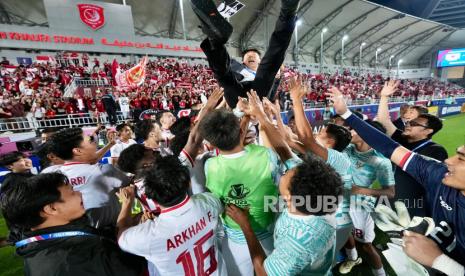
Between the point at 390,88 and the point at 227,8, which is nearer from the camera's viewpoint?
the point at 390,88

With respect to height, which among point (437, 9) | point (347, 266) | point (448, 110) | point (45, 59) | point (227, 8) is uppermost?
point (437, 9)

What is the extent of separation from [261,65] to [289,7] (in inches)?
24.0

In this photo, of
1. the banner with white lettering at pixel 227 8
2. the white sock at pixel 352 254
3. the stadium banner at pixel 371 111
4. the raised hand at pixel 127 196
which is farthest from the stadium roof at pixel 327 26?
the white sock at pixel 352 254

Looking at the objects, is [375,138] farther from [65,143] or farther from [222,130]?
[65,143]

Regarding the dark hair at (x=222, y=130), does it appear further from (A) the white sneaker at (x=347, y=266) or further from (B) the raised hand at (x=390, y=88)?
(A) the white sneaker at (x=347, y=266)

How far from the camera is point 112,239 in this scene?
4.72 feet

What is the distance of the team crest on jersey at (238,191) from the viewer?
1.72 meters

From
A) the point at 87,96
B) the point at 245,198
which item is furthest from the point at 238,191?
the point at 87,96

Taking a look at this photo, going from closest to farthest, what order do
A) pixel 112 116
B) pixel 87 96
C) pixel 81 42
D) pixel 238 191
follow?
pixel 238 191, pixel 112 116, pixel 87 96, pixel 81 42

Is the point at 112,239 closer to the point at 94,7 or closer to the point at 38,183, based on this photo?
the point at 38,183

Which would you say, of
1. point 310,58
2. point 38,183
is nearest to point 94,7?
point 38,183

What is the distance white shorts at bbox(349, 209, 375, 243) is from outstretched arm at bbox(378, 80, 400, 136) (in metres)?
1.07

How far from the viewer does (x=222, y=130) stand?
1.66 meters

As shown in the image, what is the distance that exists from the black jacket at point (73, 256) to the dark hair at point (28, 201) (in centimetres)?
9
